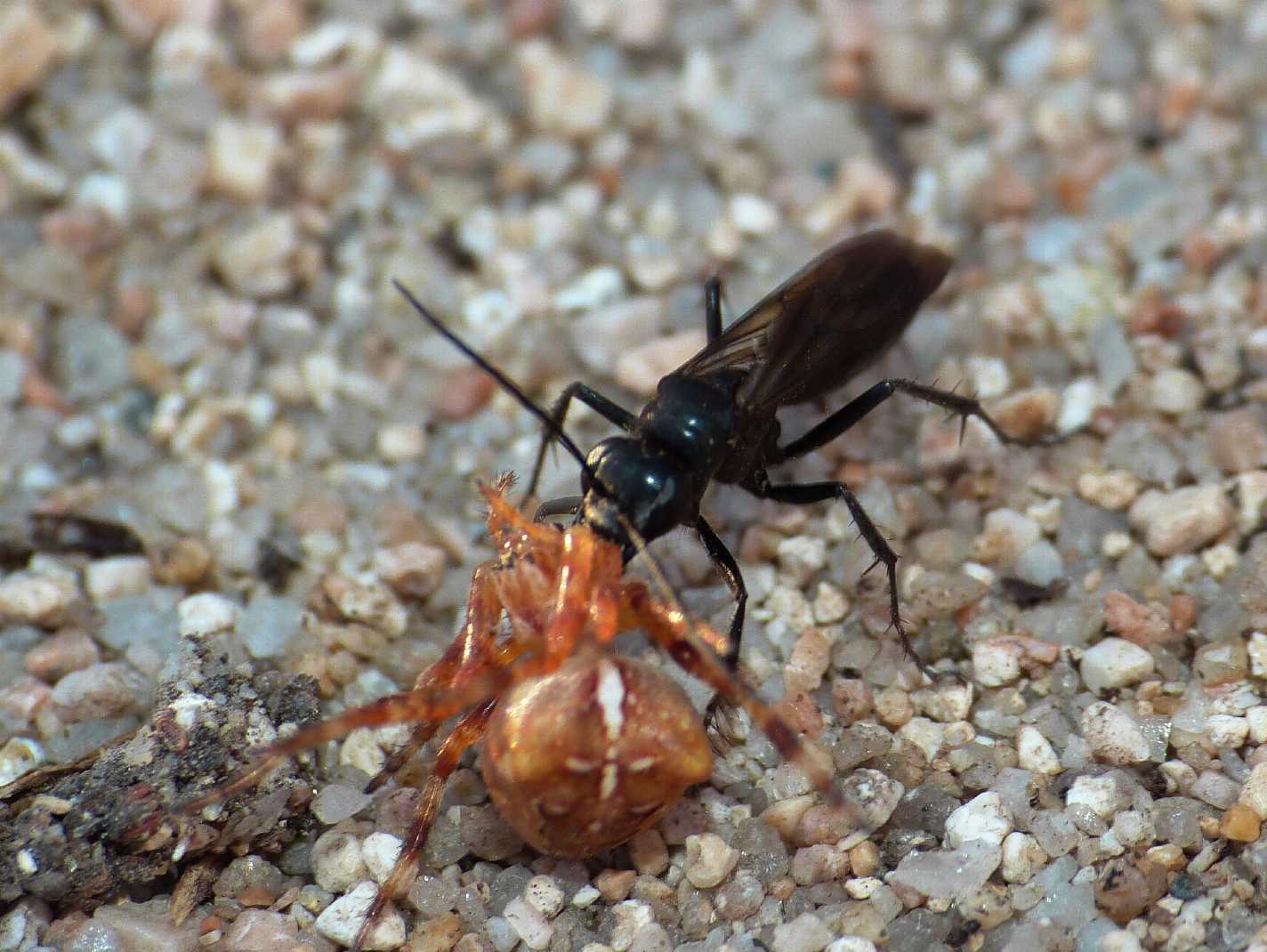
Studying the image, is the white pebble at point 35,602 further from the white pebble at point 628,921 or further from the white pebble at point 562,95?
the white pebble at point 562,95

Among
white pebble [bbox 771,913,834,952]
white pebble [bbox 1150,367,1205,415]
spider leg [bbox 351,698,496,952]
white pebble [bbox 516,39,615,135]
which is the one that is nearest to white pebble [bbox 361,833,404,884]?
spider leg [bbox 351,698,496,952]

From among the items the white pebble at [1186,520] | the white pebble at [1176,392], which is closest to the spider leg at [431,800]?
the white pebble at [1186,520]

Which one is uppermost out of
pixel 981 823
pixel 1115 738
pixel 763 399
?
pixel 763 399

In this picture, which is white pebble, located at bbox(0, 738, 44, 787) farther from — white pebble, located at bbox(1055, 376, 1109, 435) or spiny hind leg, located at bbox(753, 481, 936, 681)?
white pebble, located at bbox(1055, 376, 1109, 435)

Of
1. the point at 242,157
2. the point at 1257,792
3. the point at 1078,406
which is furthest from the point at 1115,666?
the point at 242,157

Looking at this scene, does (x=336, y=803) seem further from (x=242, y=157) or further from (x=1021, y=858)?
(x=242, y=157)

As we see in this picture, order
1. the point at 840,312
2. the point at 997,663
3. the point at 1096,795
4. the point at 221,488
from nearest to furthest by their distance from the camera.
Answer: the point at 1096,795 < the point at 997,663 < the point at 840,312 < the point at 221,488
